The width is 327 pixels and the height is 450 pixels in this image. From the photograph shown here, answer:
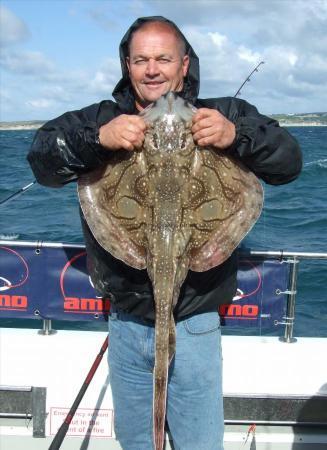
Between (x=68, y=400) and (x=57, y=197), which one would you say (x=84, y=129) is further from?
(x=57, y=197)

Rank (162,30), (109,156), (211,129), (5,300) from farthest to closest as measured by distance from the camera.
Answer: (5,300)
(162,30)
(109,156)
(211,129)

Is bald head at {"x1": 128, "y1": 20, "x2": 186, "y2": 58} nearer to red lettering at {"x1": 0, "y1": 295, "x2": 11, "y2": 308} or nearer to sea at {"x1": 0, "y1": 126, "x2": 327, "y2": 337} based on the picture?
red lettering at {"x1": 0, "y1": 295, "x2": 11, "y2": 308}

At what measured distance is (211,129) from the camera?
2814 millimetres

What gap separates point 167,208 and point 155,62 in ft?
2.95

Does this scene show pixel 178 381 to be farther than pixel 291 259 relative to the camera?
No

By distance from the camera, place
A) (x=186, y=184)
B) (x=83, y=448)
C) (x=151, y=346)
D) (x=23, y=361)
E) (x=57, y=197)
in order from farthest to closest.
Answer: (x=57, y=197) → (x=23, y=361) → (x=83, y=448) → (x=151, y=346) → (x=186, y=184)

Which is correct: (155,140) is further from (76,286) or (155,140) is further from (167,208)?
(76,286)

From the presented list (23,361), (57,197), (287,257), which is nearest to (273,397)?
(287,257)

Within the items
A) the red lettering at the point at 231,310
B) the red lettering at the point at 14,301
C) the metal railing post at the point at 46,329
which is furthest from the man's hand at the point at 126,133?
the metal railing post at the point at 46,329

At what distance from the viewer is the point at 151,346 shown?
3.20 meters

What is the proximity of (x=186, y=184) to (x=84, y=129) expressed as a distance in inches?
26.1

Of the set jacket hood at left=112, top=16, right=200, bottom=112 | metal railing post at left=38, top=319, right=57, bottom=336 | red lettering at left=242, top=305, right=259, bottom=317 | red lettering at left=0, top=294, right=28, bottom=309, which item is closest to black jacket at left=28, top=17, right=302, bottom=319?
jacket hood at left=112, top=16, right=200, bottom=112

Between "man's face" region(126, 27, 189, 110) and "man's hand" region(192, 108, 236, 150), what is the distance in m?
0.49

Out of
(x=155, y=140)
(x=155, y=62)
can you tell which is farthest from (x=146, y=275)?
(x=155, y=62)
